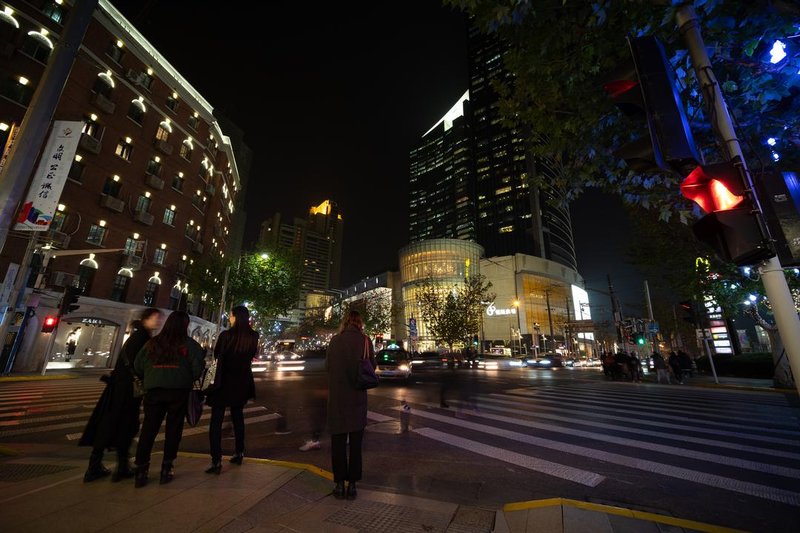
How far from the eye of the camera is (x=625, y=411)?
8.68 metres

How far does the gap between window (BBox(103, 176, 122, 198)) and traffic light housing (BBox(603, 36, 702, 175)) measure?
108 feet

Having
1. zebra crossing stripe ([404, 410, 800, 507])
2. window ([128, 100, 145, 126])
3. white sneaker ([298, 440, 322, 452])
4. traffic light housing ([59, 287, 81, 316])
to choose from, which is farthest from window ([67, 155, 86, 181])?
zebra crossing stripe ([404, 410, 800, 507])

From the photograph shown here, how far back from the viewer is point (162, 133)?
99.0 ft

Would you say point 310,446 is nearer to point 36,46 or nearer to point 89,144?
point 89,144

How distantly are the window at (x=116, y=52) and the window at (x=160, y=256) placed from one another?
50.0 feet

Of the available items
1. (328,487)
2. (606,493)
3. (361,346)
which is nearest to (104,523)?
(328,487)

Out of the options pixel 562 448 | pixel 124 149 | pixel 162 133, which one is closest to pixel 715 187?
pixel 562 448

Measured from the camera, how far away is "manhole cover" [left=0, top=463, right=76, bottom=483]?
3886 mm

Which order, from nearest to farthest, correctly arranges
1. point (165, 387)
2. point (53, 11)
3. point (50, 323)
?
point (165, 387), point (50, 323), point (53, 11)

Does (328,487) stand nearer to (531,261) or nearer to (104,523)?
(104,523)

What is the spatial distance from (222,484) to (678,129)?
606cm

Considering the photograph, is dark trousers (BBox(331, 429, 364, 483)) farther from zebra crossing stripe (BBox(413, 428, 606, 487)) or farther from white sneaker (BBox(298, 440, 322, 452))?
zebra crossing stripe (BBox(413, 428, 606, 487))

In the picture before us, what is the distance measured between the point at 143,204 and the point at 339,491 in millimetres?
33022

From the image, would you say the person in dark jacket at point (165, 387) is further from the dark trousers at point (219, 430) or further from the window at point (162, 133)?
the window at point (162, 133)
